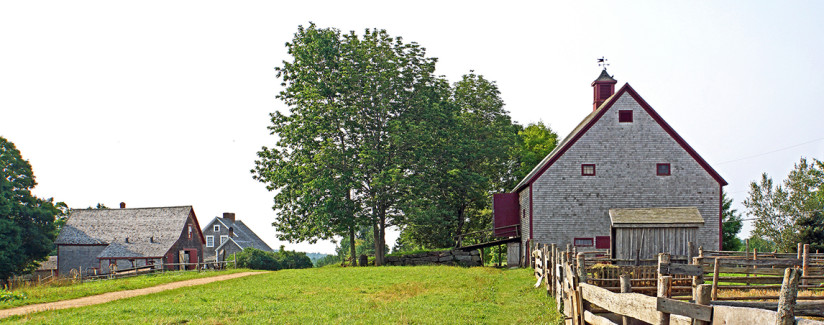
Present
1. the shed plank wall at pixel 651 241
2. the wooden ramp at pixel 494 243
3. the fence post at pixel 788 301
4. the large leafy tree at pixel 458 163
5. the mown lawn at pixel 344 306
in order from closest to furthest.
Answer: the fence post at pixel 788 301 → the mown lawn at pixel 344 306 → the shed plank wall at pixel 651 241 → the wooden ramp at pixel 494 243 → the large leafy tree at pixel 458 163

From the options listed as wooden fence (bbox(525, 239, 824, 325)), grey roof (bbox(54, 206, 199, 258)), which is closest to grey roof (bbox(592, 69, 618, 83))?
wooden fence (bbox(525, 239, 824, 325))

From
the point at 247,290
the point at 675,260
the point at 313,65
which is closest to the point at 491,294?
the point at 675,260

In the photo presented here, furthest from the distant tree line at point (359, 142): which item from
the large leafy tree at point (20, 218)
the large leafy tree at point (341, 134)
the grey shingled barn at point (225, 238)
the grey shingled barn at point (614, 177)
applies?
the grey shingled barn at point (225, 238)

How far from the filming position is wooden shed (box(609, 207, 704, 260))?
33.5 meters

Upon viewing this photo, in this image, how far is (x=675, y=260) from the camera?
21531 millimetres

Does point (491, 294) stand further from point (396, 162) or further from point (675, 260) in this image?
point (396, 162)

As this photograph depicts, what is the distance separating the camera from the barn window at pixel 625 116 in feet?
125

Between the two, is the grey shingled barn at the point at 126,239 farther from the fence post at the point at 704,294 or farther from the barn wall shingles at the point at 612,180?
the fence post at the point at 704,294

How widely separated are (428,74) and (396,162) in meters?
8.31

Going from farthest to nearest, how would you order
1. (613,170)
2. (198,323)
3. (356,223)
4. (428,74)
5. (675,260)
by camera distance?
(428,74) < (356,223) < (613,170) < (675,260) < (198,323)

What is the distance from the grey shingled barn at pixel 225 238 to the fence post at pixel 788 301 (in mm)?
74556

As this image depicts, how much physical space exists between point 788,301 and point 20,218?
6257 centimetres

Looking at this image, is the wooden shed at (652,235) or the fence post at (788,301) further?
the wooden shed at (652,235)

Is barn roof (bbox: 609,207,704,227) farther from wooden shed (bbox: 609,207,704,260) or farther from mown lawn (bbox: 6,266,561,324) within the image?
mown lawn (bbox: 6,266,561,324)
